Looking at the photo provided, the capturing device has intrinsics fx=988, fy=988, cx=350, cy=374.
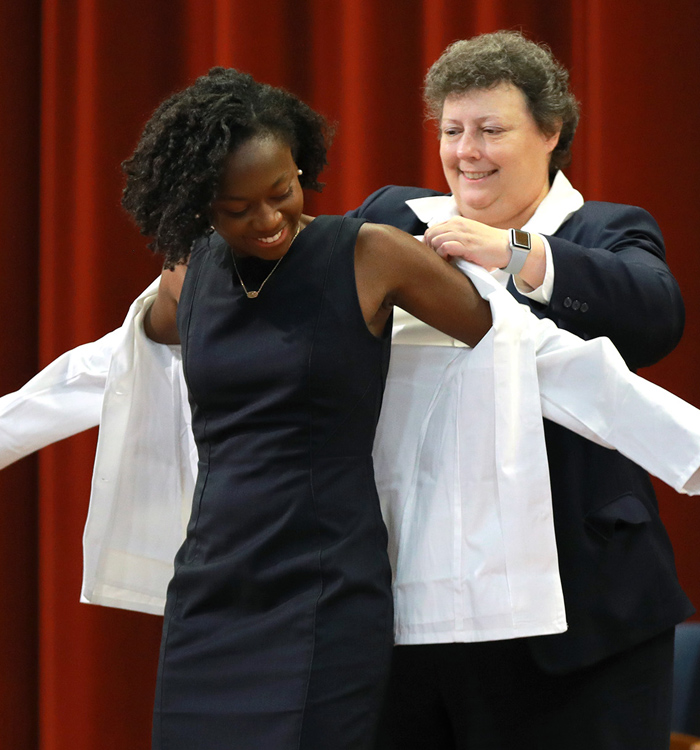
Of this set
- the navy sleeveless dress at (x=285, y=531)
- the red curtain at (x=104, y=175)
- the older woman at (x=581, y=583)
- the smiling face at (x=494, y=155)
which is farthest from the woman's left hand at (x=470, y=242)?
the red curtain at (x=104, y=175)

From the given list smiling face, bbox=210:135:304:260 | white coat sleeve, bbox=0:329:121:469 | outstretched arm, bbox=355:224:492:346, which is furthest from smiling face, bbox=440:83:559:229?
white coat sleeve, bbox=0:329:121:469

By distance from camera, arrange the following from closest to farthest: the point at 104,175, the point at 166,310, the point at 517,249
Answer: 1. the point at 517,249
2. the point at 166,310
3. the point at 104,175

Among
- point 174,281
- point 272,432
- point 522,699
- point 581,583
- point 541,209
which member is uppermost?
point 541,209

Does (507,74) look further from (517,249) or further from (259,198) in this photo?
(259,198)

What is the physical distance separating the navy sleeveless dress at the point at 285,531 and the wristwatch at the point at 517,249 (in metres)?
0.23

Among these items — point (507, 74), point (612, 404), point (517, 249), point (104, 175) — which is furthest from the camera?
point (104, 175)

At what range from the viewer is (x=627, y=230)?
1513 mm

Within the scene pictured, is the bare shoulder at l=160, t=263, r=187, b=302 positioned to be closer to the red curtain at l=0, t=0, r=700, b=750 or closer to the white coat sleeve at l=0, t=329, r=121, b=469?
the white coat sleeve at l=0, t=329, r=121, b=469

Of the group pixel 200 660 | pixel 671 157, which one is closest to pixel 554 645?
pixel 200 660

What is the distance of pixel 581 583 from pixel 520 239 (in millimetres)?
487

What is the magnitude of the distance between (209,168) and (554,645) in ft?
2.61

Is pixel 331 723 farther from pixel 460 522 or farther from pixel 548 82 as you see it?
pixel 548 82

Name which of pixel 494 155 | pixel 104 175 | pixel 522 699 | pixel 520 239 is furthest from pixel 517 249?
pixel 104 175

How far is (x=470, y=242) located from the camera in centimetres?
132
